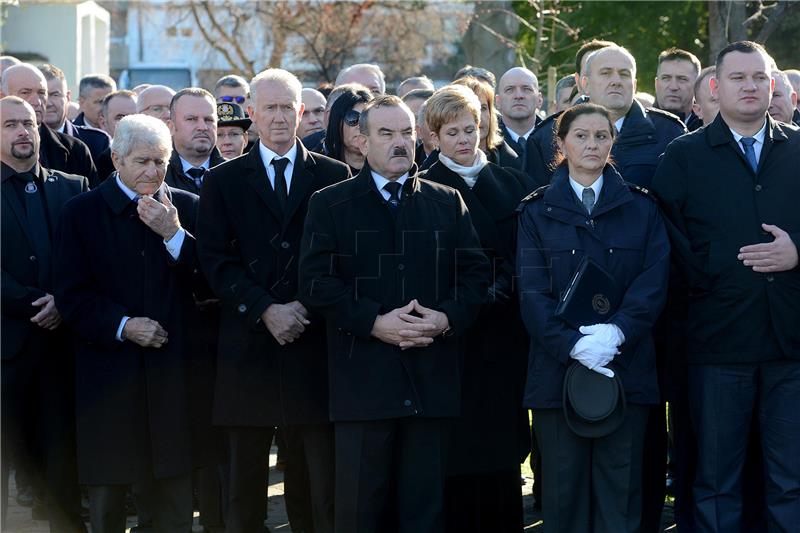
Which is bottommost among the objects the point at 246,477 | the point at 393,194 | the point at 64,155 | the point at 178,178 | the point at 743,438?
the point at 246,477

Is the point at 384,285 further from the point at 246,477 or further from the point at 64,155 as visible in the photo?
the point at 64,155

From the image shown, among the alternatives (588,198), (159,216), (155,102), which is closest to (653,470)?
(588,198)

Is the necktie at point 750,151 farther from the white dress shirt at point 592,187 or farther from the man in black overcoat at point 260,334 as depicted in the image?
the man in black overcoat at point 260,334

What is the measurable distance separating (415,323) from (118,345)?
1524mm

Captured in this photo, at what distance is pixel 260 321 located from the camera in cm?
631

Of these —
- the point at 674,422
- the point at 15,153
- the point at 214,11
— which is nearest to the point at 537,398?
the point at 674,422

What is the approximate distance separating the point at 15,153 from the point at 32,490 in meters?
2.29

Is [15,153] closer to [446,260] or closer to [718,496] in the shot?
[446,260]

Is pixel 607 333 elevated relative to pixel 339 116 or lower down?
lower down

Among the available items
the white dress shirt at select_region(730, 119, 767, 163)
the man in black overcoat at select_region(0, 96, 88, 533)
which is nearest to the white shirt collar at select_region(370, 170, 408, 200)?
the white dress shirt at select_region(730, 119, 767, 163)

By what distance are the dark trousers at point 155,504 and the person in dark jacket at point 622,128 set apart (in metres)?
2.66

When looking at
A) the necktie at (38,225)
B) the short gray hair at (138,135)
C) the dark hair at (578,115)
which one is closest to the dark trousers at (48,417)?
the necktie at (38,225)

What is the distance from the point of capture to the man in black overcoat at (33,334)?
6.69 metres

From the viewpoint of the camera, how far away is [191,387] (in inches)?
254
